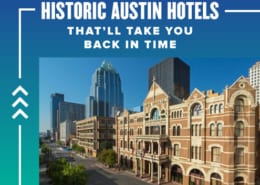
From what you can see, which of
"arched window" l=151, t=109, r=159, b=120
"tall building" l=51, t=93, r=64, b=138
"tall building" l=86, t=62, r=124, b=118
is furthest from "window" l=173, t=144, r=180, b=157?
"tall building" l=51, t=93, r=64, b=138

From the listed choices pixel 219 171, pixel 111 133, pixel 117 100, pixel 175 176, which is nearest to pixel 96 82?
pixel 117 100

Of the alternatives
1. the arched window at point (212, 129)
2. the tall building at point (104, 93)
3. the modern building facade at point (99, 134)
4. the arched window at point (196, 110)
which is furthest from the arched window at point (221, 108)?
the tall building at point (104, 93)

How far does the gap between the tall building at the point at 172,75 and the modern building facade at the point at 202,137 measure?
16598mm

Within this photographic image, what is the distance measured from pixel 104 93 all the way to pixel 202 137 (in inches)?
3667

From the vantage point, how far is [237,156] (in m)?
22.4

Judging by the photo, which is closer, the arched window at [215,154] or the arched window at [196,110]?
the arched window at [215,154]

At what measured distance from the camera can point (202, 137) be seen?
25609mm

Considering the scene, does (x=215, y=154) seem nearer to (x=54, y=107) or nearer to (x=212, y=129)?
(x=212, y=129)

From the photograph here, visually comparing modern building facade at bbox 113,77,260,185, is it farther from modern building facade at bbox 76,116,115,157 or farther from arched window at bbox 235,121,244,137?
modern building facade at bbox 76,116,115,157

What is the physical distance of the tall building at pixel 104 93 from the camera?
108 meters

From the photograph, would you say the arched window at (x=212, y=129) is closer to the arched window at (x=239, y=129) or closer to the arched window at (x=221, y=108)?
the arched window at (x=221, y=108)

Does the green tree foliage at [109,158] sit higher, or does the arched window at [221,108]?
the arched window at [221,108]

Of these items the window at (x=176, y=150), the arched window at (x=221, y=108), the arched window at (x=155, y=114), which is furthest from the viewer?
the arched window at (x=155, y=114)

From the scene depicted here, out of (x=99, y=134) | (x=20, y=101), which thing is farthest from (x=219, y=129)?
(x=99, y=134)
